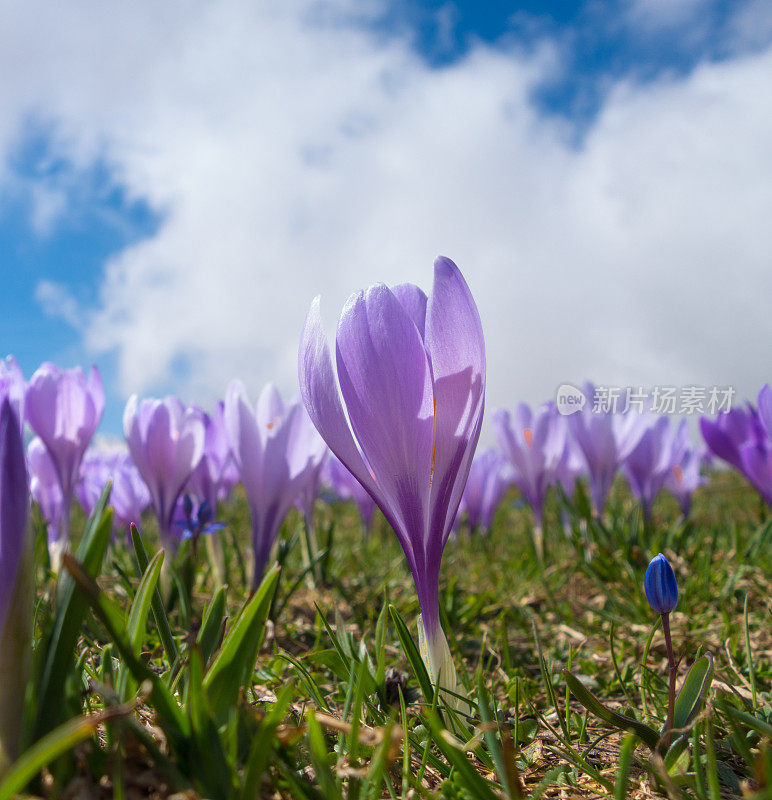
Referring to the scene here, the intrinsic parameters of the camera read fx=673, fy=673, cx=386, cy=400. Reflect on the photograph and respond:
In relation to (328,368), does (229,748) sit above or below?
below

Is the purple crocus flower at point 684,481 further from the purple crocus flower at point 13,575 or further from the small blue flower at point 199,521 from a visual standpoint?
the purple crocus flower at point 13,575

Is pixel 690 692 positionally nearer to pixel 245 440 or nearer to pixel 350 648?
pixel 350 648

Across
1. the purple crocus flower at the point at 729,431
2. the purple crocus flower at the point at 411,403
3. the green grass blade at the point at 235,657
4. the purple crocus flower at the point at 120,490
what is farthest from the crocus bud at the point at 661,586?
the purple crocus flower at the point at 120,490

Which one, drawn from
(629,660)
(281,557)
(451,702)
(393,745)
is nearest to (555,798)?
(451,702)

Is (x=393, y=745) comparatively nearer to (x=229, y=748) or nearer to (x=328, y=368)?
(x=229, y=748)

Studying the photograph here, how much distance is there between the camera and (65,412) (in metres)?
2.40

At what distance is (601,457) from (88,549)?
128 inches

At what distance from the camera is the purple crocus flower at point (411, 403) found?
110cm

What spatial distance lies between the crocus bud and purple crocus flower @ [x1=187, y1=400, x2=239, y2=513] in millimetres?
1696

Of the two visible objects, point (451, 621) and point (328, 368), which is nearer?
point (328, 368)

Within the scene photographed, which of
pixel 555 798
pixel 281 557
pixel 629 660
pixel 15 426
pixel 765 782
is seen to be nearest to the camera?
pixel 765 782

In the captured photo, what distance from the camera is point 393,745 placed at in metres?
0.92

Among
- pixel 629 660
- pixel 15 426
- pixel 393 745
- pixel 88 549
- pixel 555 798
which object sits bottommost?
pixel 555 798

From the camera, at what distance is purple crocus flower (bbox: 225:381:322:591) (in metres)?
2.06
